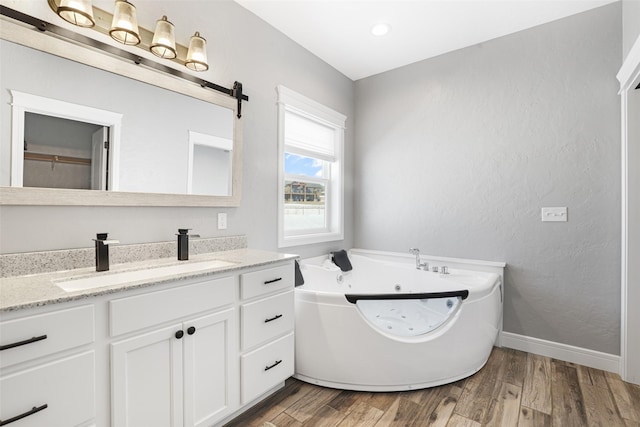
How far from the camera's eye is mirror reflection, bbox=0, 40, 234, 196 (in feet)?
4.65

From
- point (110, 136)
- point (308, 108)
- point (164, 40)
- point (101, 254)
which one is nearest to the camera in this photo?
point (101, 254)

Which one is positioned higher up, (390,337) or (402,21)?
(402,21)

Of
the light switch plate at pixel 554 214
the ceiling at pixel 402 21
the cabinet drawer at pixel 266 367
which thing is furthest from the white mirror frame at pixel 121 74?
the light switch plate at pixel 554 214

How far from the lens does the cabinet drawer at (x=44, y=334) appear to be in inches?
37.8

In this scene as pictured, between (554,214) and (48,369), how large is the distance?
127 inches

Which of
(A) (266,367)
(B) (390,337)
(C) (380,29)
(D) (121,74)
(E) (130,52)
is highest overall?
(C) (380,29)

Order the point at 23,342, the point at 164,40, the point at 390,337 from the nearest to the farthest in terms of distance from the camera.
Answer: the point at 23,342 → the point at 164,40 → the point at 390,337

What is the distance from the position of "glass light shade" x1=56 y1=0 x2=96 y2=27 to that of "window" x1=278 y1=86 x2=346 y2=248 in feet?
4.62

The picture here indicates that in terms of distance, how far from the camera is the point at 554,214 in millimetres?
2531

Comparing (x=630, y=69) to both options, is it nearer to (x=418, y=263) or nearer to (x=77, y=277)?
(x=418, y=263)

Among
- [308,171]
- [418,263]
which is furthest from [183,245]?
[418,263]

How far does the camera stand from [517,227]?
106 inches

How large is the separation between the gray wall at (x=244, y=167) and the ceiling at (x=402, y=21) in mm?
180

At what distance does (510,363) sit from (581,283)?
2.76 ft
